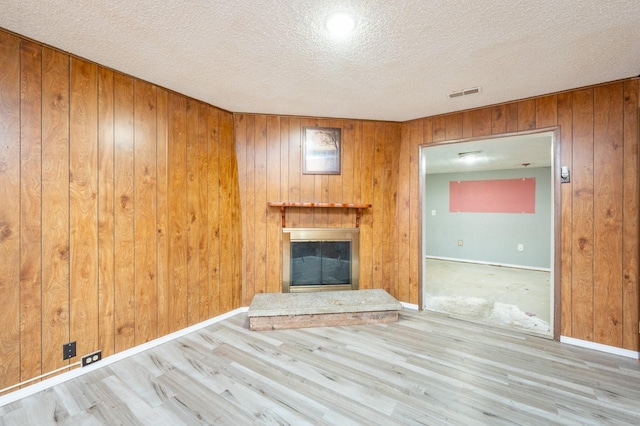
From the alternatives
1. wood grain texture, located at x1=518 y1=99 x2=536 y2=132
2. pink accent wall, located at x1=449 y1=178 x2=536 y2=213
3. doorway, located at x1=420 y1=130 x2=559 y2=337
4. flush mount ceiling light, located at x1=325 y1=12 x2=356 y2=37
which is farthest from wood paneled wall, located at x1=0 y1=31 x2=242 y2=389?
pink accent wall, located at x1=449 y1=178 x2=536 y2=213

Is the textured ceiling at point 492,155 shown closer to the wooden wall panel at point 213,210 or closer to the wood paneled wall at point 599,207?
the wood paneled wall at point 599,207

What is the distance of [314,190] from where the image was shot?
3129 millimetres

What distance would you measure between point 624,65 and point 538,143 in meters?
1.88

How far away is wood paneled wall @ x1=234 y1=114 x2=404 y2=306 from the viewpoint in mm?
3049

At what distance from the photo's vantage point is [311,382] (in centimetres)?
184

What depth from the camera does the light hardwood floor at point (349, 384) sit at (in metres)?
1.54

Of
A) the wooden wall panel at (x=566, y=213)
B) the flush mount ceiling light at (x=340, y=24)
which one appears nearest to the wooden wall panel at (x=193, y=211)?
the flush mount ceiling light at (x=340, y=24)

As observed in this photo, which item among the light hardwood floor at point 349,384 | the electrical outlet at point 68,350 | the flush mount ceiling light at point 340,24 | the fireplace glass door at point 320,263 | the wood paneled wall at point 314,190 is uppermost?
the flush mount ceiling light at point 340,24

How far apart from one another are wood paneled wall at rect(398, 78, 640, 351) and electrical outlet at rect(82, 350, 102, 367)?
3838mm

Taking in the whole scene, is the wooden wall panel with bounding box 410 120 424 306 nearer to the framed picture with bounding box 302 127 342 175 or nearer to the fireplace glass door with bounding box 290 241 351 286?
the fireplace glass door with bounding box 290 241 351 286

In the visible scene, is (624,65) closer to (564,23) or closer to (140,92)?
(564,23)

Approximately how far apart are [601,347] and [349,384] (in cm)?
220

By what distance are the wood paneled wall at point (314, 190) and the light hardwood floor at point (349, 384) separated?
2.67 feet

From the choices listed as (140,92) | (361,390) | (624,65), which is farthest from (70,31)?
(624,65)
